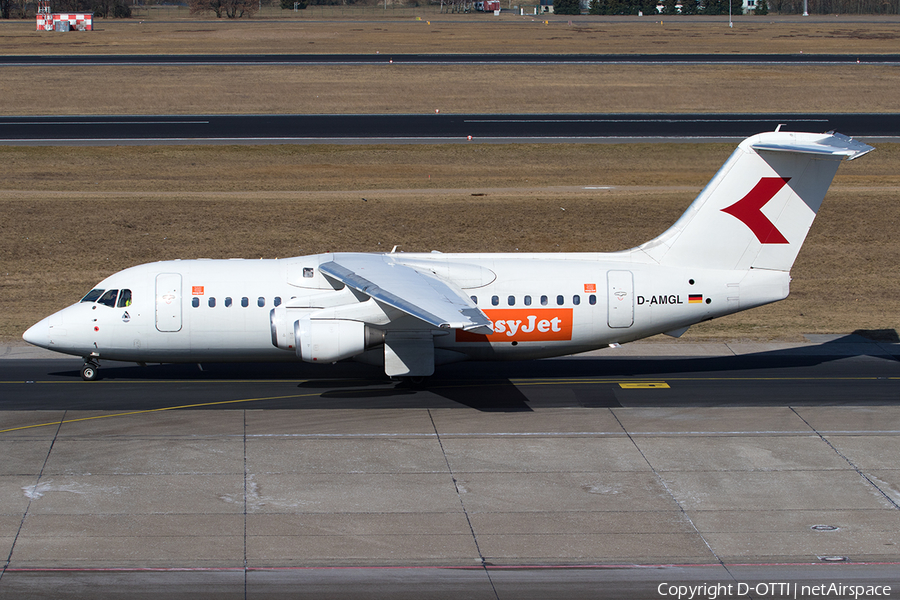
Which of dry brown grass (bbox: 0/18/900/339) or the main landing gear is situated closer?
the main landing gear

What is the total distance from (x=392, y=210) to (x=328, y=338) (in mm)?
22006

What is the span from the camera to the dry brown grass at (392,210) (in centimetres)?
3862

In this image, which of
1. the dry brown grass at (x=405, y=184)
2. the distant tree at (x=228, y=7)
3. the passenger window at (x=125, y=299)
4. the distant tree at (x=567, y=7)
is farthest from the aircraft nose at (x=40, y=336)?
the distant tree at (x=567, y=7)

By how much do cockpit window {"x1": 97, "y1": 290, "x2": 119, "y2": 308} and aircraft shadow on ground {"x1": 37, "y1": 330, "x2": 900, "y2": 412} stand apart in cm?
259

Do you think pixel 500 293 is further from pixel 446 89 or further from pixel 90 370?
pixel 446 89

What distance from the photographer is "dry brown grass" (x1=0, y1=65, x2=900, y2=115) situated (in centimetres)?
6756

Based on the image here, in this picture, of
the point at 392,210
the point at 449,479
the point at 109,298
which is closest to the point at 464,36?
the point at 392,210

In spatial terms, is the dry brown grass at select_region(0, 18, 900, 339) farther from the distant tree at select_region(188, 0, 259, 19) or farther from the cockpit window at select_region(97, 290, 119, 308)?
the distant tree at select_region(188, 0, 259, 19)

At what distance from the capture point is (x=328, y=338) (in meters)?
24.6
